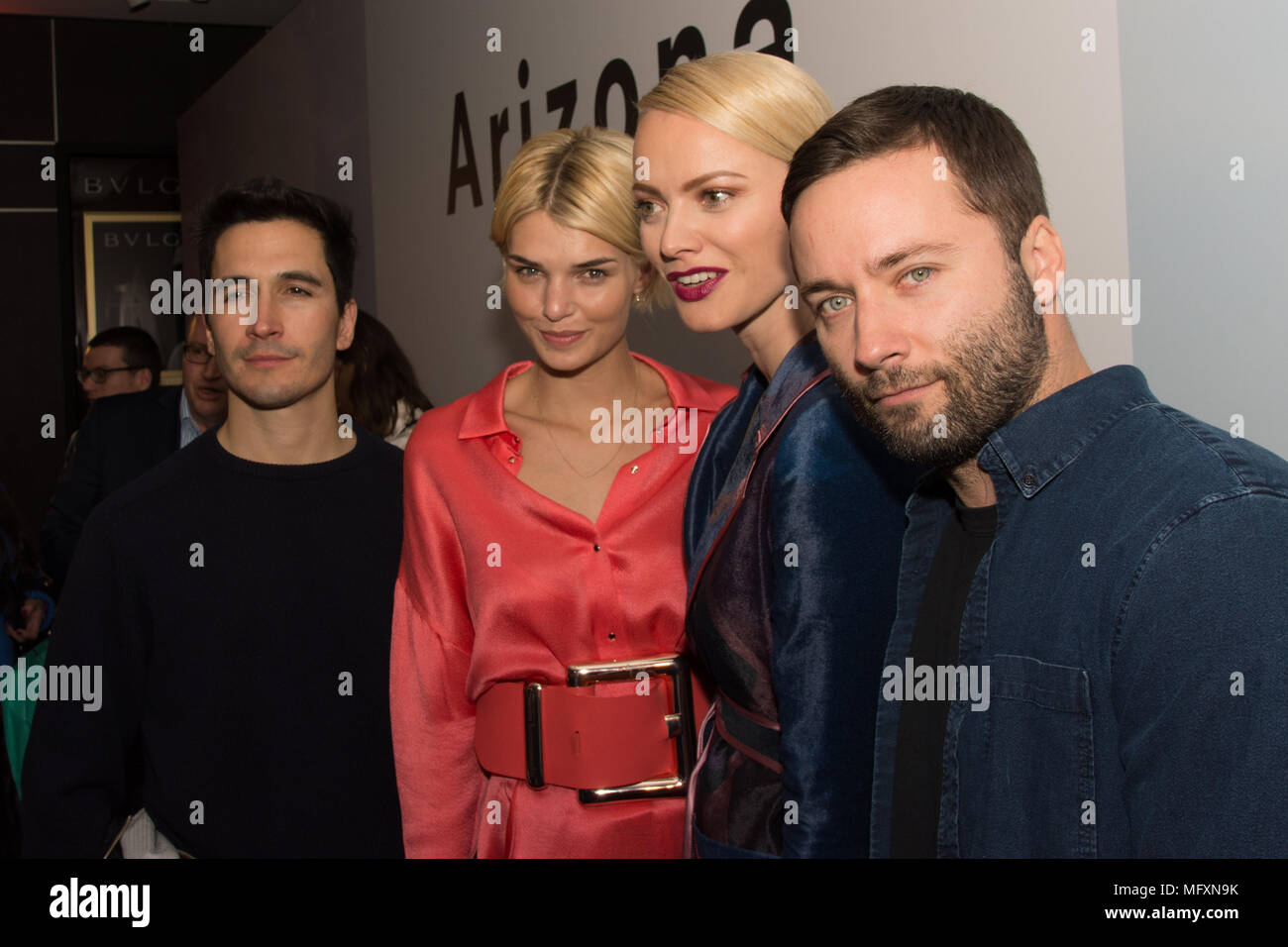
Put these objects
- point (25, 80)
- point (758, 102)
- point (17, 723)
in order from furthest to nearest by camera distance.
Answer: point (25, 80), point (17, 723), point (758, 102)

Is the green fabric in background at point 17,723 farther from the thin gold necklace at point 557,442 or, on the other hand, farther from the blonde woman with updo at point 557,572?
the thin gold necklace at point 557,442

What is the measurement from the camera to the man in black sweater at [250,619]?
5.63 ft

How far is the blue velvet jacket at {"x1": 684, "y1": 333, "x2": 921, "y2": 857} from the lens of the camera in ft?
4.27

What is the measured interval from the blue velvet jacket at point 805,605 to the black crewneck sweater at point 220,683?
2.18 ft

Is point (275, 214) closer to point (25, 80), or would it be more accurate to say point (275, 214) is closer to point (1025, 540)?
point (1025, 540)

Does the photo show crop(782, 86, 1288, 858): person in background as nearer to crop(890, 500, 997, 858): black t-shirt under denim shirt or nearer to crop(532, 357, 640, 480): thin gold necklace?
crop(890, 500, 997, 858): black t-shirt under denim shirt

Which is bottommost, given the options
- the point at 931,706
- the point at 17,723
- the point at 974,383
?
the point at 17,723

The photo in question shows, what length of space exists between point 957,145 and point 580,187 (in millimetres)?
861

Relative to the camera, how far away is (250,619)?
177 centimetres

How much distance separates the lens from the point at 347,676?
1.83 m
